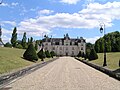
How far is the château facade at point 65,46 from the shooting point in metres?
191

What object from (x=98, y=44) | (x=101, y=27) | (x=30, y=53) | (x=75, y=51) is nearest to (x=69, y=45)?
(x=75, y=51)

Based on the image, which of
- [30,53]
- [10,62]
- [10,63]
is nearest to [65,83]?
[10,63]

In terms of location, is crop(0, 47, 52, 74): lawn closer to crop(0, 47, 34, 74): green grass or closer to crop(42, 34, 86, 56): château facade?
crop(0, 47, 34, 74): green grass

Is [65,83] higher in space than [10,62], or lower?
lower

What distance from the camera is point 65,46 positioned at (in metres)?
193

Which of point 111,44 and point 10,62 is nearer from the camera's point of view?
point 10,62

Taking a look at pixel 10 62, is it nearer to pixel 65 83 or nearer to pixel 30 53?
pixel 30 53

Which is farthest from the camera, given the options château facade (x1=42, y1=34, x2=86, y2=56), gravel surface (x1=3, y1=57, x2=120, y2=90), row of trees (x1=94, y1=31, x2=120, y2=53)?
château facade (x1=42, y1=34, x2=86, y2=56)

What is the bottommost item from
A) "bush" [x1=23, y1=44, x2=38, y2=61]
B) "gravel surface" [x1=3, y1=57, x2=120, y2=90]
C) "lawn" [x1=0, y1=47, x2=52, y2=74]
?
"gravel surface" [x1=3, y1=57, x2=120, y2=90]

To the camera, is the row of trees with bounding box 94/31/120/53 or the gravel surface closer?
the gravel surface

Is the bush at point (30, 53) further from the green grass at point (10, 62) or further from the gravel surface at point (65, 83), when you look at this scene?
the gravel surface at point (65, 83)

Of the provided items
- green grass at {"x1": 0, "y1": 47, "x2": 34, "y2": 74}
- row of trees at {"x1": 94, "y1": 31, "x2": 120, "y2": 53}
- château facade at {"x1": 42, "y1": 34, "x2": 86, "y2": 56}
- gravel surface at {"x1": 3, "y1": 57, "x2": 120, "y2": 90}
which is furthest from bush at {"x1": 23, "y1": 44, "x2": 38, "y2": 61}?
château facade at {"x1": 42, "y1": 34, "x2": 86, "y2": 56}

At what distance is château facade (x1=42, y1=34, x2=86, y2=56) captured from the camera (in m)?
191

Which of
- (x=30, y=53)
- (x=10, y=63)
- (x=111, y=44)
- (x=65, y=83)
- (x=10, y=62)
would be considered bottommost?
(x=65, y=83)
